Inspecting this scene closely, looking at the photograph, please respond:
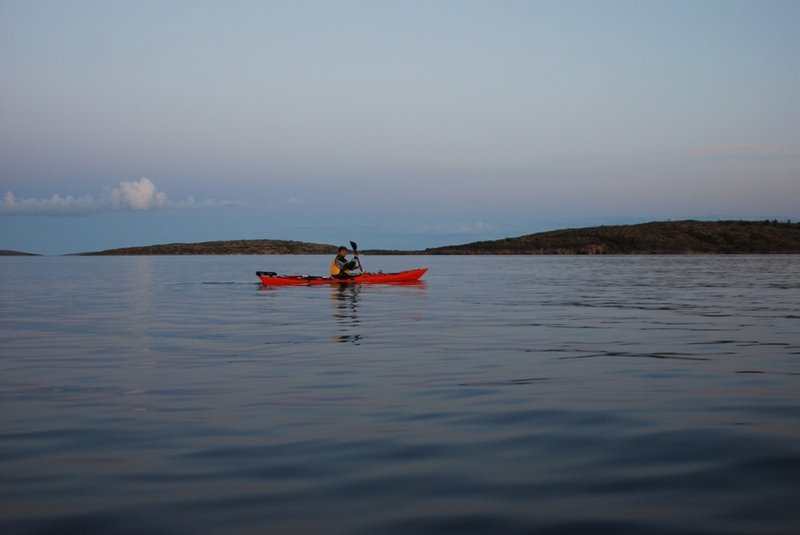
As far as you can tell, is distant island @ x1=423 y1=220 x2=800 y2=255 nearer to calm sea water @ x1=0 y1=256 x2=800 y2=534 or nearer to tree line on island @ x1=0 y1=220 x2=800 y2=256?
tree line on island @ x1=0 y1=220 x2=800 y2=256

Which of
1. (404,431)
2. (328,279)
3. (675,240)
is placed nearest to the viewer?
(404,431)

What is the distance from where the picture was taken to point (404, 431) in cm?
899

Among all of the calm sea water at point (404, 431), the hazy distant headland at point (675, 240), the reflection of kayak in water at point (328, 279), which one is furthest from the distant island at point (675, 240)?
the calm sea water at point (404, 431)

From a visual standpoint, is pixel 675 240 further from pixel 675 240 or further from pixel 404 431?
pixel 404 431

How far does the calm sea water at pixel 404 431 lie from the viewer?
243 inches

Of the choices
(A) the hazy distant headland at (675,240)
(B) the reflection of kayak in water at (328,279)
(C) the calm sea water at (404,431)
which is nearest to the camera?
(C) the calm sea water at (404,431)

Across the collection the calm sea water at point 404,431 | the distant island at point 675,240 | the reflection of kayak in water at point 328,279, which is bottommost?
the calm sea water at point 404,431

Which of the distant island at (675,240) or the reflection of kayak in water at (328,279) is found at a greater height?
the distant island at (675,240)

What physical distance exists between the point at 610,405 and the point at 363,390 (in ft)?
11.7

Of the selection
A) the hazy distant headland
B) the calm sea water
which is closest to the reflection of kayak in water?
the calm sea water

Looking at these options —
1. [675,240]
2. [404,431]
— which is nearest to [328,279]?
[404,431]

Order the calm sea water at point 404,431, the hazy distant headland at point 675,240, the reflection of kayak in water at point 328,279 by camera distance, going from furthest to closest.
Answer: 1. the hazy distant headland at point 675,240
2. the reflection of kayak in water at point 328,279
3. the calm sea water at point 404,431

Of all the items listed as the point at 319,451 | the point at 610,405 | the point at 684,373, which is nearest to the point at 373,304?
the point at 684,373

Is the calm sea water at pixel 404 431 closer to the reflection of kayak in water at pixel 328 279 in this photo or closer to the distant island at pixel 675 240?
the reflection of kayak in water at pixel 328 279
